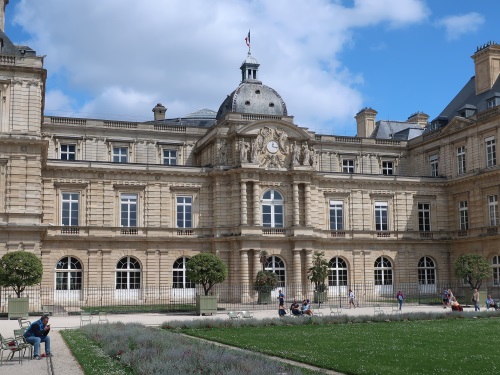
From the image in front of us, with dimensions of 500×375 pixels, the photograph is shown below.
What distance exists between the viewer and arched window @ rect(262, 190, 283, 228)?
49844 millimetres

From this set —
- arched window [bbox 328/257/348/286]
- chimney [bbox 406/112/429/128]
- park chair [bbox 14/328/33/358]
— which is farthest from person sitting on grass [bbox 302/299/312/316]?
chimney [bbox 406/112/429/128]

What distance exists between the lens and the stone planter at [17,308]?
34094mm

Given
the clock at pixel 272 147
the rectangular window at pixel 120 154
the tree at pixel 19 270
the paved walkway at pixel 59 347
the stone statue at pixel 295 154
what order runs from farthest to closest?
the rectangular window at pixel 120 154 < the stone statue at pixel 295 154 < the clock at pixel 272 147 < the tree at pixel 19 270 < the paved walkway at pixel 59 347

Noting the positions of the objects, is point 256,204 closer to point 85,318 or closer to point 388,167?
point 388,167

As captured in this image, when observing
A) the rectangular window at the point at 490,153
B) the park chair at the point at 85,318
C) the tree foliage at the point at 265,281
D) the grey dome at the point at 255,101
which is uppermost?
the grey dome at the point at 255,101

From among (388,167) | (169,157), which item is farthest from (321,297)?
(388,167)

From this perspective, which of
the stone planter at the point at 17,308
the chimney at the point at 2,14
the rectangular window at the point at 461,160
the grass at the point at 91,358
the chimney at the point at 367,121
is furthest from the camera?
the chimney at the point at 367,121

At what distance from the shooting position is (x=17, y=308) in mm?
34219

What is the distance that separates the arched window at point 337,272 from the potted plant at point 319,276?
14.6ft

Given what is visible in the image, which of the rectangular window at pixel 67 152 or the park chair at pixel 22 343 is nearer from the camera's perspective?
the park chair at pixel 22 343

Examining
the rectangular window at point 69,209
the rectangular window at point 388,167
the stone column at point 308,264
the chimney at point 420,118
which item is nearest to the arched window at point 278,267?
the stone column at point 308,264

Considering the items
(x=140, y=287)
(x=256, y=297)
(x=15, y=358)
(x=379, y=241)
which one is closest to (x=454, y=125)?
(x=379, y=241)

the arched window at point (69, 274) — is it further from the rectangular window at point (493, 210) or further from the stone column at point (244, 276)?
the rectangular window at point (493, 210)

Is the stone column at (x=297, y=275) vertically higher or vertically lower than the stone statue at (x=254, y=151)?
lower
